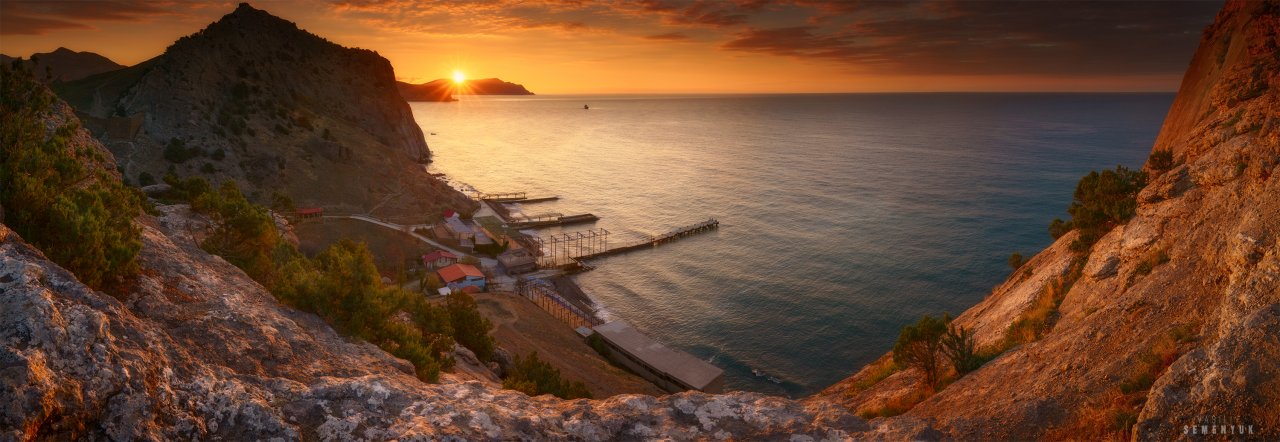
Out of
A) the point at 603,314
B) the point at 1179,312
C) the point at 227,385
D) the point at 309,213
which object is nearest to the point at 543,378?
the point at 227,385

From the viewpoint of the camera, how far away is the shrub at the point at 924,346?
2267cm

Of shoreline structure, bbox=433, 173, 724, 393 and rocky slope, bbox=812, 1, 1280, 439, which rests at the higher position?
rocky slope, bbox=812, 1, 1280, 439

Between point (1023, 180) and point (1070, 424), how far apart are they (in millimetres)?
150941

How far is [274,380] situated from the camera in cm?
1084

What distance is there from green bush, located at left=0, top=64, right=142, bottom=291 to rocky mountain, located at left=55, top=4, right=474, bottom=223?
8378 cm

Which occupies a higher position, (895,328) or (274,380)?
(274,380)

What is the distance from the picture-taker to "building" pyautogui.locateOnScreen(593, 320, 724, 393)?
181ft

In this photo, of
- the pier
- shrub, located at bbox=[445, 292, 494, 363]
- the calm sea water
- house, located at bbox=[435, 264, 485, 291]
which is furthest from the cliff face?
the pier

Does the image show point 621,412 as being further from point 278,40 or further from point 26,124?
point 278,40

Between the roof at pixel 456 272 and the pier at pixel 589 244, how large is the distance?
51.0 feet

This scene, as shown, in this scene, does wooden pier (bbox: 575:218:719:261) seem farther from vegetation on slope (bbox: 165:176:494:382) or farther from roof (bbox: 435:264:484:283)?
vegetation on slope (bbox: 165:176:494:382)

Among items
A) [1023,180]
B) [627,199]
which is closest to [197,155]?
[627,199]

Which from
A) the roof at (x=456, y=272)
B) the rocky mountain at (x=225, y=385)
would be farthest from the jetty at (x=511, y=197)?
the rocky mountain at (x=225, y=385)

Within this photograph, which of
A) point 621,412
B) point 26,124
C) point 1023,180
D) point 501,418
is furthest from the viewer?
point 1023,180
